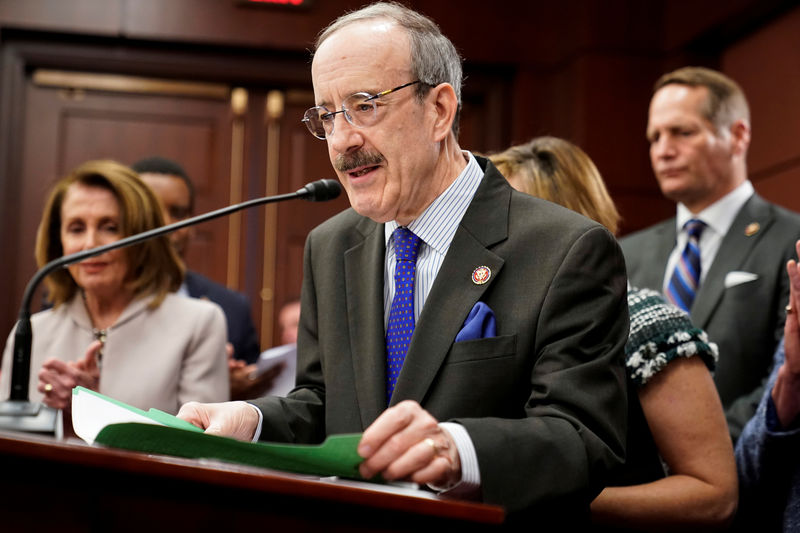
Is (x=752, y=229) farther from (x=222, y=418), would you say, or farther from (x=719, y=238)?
(x=222, y=418)

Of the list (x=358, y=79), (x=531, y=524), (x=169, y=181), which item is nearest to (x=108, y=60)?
(x=169, y=181)

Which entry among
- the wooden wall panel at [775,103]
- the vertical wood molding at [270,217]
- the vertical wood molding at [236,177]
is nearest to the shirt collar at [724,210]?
the wooden wall panel at [775,103]

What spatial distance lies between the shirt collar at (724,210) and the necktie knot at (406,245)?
2.05m

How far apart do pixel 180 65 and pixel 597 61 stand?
2262 millimetres

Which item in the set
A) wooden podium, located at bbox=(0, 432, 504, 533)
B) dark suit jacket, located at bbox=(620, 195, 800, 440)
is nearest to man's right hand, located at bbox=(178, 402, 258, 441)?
wooden podium, located at bbox=(0, 432, 504, 533)

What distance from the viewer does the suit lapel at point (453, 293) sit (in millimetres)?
1599

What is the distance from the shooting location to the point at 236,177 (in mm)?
5801

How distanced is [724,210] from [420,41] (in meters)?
2.10

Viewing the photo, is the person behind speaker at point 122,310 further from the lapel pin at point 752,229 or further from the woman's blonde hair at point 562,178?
the lapel pin at point 752,229

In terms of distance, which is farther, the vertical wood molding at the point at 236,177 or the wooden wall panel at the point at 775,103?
the vertical wood molding at the point at 236,177

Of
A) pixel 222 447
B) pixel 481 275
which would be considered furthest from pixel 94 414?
pixel 481 275

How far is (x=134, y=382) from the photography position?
2865 mm

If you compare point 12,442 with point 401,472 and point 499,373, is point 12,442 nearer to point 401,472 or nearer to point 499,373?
point 401,472

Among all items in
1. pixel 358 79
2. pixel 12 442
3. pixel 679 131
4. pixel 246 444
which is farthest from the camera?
pixel 679 131
